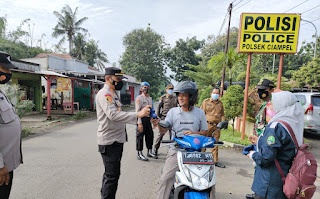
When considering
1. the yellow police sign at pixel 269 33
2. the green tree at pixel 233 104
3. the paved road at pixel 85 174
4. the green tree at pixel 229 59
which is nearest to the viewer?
the paved road at pixel 85 174

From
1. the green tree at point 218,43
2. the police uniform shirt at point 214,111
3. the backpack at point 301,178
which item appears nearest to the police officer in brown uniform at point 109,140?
the backpack at point 301,178

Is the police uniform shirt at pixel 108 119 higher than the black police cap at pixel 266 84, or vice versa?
the black police cap at pixel 266 84

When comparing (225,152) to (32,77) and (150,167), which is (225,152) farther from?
(32,77)

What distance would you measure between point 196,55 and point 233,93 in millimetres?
20875

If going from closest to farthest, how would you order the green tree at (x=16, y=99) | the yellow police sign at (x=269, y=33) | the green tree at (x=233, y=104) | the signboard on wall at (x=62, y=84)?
the yellow police sign at (x=269, y=33) < the green tree at (x=233, y=104) < the green tree at (x=16, y=99) < the signboard on wall at (x=62, y=84)

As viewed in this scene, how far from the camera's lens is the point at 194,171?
192 centimetres

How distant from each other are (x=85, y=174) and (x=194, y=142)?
2848 millimetres

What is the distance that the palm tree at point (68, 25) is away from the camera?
31.2m

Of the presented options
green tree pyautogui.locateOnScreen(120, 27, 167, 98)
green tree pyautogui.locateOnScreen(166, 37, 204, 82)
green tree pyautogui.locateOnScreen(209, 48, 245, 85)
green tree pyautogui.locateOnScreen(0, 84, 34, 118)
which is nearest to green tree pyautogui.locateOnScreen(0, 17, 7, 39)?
green tree pyautogui.locateOnScreen(120, 27, 167, 98)

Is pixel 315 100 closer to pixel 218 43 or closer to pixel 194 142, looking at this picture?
pixel 194 142

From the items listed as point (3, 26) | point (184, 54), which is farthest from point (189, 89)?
point (3, 26)

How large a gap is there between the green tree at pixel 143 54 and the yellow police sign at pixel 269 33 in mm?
25485

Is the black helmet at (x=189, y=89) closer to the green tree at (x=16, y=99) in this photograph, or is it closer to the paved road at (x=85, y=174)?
the paved road at (x=85, y=174)

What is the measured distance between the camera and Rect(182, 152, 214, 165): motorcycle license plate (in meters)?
1.95
